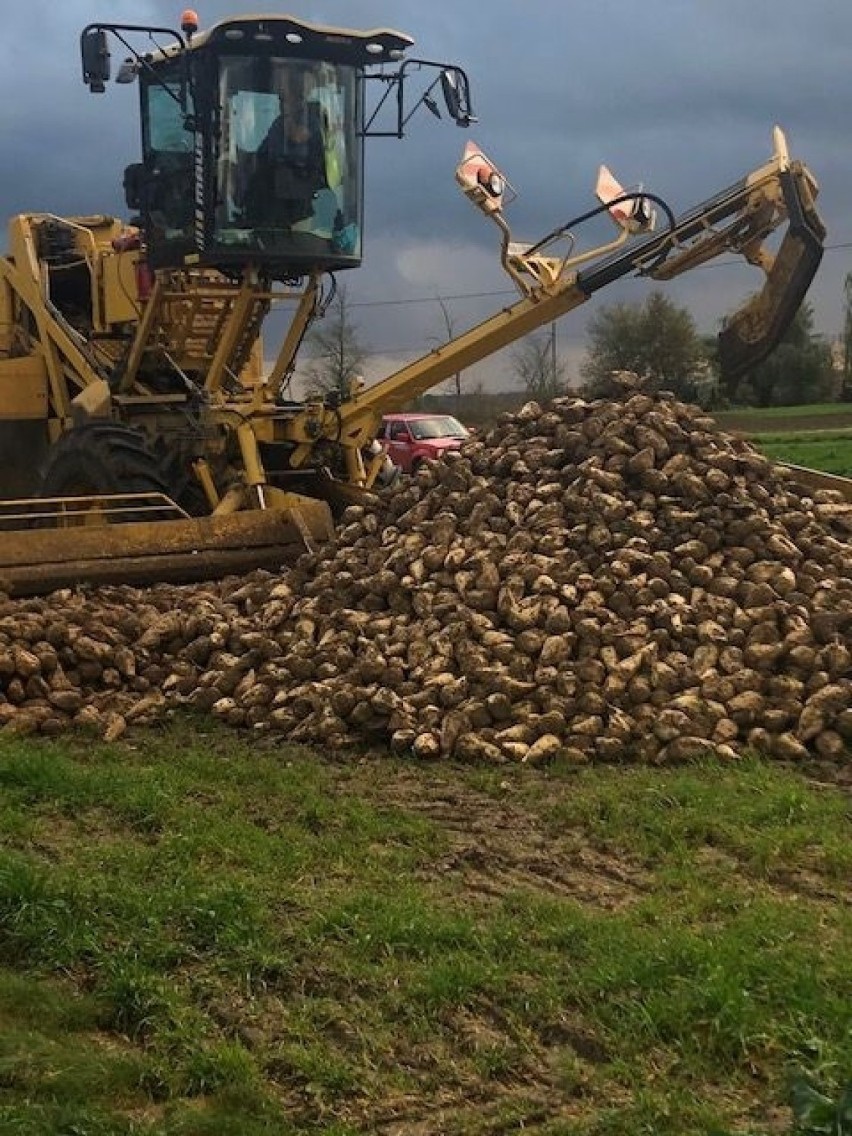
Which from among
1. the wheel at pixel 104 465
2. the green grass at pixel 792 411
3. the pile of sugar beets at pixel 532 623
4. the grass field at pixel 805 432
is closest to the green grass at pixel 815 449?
the grass field at pixel 805 432

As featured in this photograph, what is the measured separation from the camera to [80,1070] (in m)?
3.77

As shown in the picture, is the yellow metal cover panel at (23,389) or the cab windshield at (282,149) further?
the yellow metal cover panel at (23,389)

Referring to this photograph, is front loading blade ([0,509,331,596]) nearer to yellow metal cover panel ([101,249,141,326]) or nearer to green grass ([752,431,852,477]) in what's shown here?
yellow metal cover panel ([101,249,141,326])

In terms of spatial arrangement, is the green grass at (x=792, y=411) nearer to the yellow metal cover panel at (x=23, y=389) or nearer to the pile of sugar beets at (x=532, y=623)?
the yellow metal cover panel at (x=23, y=389)

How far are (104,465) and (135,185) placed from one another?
89.0 inches

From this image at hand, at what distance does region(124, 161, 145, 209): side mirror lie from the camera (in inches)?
433

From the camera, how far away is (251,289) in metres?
10.8

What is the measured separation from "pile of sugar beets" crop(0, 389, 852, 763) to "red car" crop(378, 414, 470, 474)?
14002 millimetres

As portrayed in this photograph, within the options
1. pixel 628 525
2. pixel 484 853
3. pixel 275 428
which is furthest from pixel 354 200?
pixel 484 853

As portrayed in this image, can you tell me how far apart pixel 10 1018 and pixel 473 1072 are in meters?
1.34

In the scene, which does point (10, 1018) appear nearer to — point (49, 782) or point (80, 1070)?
point (80, 1070)

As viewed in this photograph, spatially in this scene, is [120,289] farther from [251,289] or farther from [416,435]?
[416,435]

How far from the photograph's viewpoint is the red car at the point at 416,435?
22906mm

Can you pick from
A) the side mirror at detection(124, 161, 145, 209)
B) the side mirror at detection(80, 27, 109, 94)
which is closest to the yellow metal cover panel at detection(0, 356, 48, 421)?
the side mirror at detection(124, 161, 145, 209)
